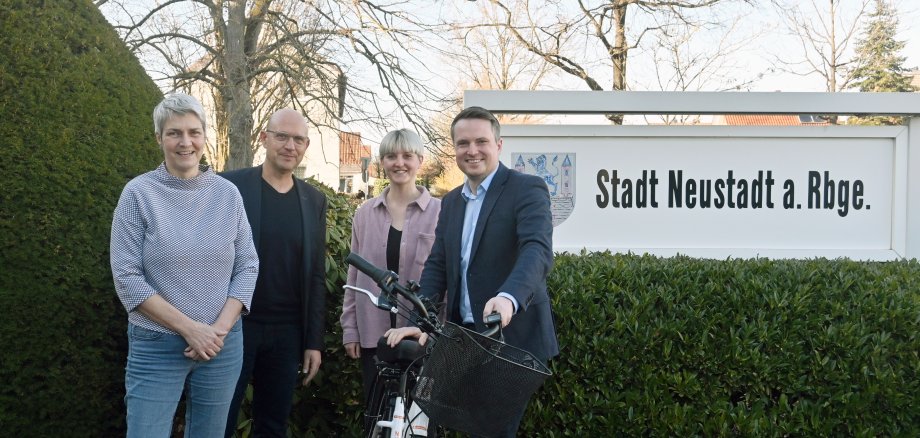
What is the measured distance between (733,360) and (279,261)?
7.70ft

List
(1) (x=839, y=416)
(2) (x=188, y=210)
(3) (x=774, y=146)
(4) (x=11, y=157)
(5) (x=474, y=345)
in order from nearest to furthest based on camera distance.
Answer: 1. (5) (x=474, y=345)
2. (2) (x=188, y=210)
3. (4) (x=11, y=157)
4. (1) (x=839, y=416)
5. (3) (x=774, y=146)

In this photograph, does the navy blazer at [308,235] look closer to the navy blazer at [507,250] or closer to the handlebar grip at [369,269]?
the navy blazer at [507,250]

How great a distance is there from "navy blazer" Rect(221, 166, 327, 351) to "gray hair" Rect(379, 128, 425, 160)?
44cm

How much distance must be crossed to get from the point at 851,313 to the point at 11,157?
4.14 meters

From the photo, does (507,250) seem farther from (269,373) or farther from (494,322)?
(269,373)

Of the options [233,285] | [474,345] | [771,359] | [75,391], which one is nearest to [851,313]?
[771,359]

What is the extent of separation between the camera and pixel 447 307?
135 inches

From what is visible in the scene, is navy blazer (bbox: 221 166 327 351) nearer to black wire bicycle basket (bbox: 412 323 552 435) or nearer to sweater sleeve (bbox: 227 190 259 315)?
sweater sleeve (bbox: 227 190 259 315)

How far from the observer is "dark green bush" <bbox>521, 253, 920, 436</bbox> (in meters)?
4.02

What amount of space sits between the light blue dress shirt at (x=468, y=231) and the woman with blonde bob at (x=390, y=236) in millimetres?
614

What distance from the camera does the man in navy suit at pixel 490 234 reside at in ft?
10.6

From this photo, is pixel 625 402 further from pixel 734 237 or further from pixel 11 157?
pixel 11 157

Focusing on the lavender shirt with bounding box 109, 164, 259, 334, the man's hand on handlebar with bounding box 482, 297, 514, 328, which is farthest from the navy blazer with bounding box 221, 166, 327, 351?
the man's hand on handlebar with bounding box 482, 297, 514, 328

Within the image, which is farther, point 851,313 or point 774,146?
point 774,146
